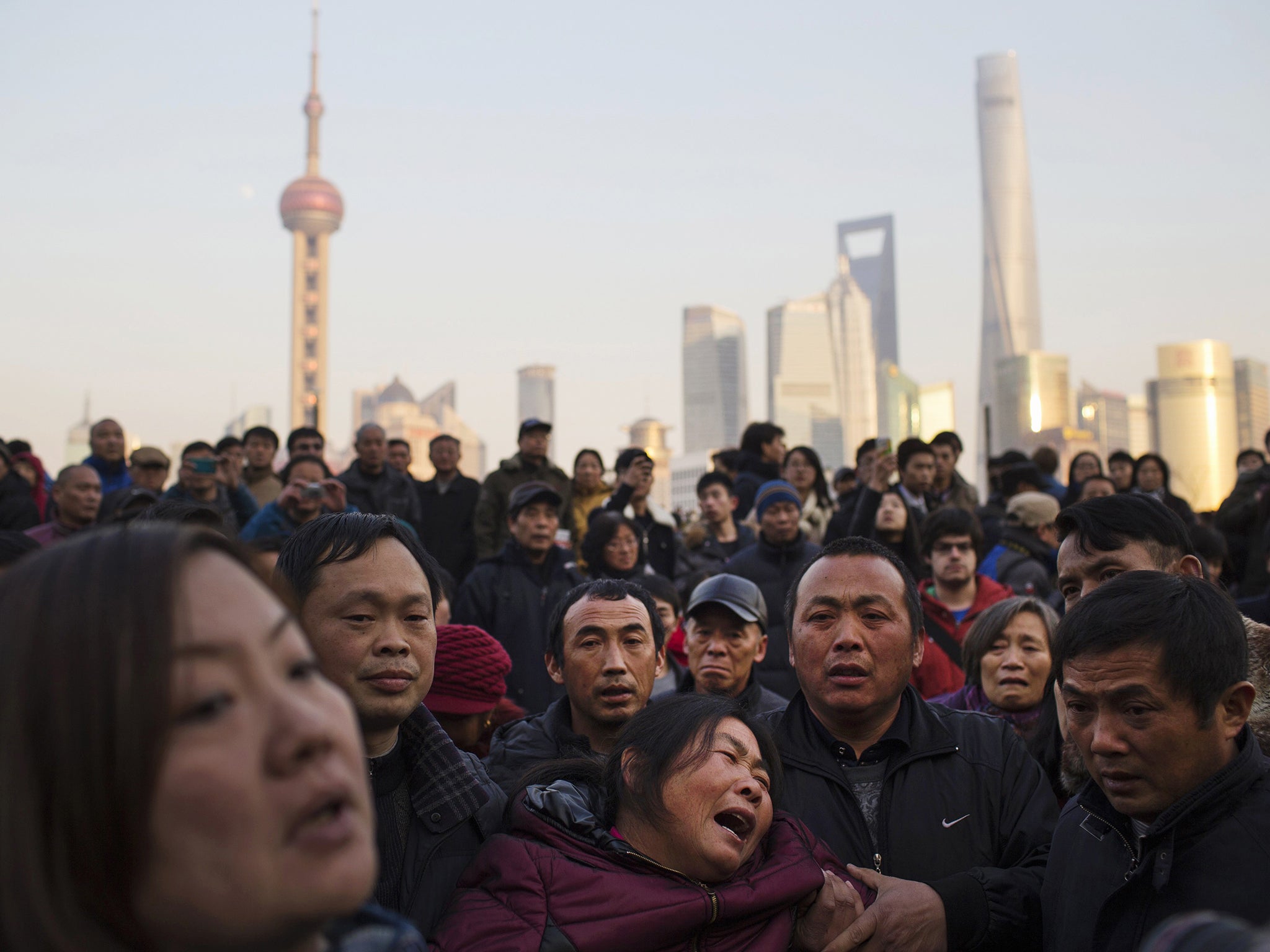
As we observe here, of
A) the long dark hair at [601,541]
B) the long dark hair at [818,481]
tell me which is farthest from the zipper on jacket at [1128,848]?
the long dark hair at [818,481]

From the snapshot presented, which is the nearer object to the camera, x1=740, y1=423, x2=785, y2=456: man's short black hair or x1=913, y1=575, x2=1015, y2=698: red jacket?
x1=913, y1=575, x2=1015, y2=698: red jacket

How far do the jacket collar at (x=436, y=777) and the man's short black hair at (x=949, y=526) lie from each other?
412 cm

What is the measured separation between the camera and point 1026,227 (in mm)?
197125

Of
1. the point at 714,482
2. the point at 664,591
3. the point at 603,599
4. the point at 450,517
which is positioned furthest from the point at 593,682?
the point at 450,517

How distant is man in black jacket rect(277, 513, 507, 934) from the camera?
2.75 metres

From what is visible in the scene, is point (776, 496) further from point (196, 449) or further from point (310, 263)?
point (310, 263)

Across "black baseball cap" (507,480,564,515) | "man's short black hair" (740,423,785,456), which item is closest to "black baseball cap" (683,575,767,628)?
"black baseball cap" (507,480,564,515)

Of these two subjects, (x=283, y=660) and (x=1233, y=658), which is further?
(x=1233, y=658)

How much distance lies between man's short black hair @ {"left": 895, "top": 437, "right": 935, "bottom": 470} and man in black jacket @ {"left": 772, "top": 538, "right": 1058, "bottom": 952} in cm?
→ 545

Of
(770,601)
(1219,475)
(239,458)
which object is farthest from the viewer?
(1219,475)

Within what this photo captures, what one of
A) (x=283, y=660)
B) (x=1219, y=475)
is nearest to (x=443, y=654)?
(x=283, y=660)

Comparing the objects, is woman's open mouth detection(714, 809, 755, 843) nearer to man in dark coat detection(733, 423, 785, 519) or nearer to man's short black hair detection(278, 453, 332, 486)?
man's short black hair detection(278, 453, 332, 486)

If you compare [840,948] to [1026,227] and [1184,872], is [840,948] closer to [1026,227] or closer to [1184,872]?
[1184,872]

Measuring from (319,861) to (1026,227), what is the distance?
213 metres
